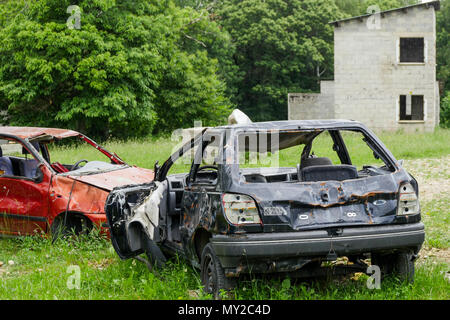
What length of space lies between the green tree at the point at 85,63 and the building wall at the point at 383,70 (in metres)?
9.82

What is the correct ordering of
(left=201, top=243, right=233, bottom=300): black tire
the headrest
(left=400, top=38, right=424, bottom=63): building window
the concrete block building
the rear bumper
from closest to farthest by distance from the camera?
the rear bumper < (left=201, top=243, right=233, bottom=300): black tire < the headrest < the concrete block building < (left=400, top=38, right=424, bottom=63): building window

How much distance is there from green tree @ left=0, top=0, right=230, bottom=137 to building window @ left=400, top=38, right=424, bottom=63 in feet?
41.2

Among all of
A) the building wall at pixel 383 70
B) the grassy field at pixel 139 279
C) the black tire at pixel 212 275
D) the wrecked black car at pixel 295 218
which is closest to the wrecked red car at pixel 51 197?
the grassy field at pixel 139 279

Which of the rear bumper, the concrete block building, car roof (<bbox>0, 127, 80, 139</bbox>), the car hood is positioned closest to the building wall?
the concrete block building

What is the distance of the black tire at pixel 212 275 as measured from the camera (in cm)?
482

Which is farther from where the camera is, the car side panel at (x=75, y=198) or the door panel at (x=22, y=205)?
the door panel at (x=22, y=205)

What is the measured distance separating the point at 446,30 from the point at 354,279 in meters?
53.4

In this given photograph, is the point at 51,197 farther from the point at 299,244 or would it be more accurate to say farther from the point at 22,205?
the point at 299,244

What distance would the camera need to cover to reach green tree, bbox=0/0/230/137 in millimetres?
28242

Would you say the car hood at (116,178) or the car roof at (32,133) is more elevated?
the car roof at (32,133)

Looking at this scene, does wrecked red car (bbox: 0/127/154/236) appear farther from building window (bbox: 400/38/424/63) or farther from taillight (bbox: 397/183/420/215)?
building window (bbox: 400/38/424/63)

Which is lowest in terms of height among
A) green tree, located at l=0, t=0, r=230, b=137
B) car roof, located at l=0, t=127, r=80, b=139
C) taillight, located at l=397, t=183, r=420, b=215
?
taillight, located at l=397, t=183, r=420, b=215

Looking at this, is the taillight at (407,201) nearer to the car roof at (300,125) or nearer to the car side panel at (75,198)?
the car roof at (300,125)
